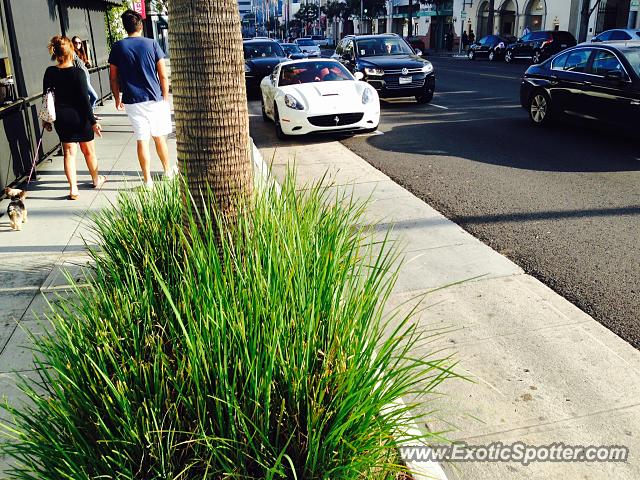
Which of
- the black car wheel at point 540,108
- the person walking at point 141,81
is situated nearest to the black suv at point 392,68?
the black car wheel at point 540,108

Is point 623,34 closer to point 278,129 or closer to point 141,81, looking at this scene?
point 278,129

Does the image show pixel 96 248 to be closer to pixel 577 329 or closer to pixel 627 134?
pixel 577 329

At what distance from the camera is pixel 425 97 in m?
16.3

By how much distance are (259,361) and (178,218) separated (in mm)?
1985

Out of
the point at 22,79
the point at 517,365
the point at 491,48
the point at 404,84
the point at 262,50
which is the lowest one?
the point at 517,365

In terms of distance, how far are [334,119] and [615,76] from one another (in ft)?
15.2

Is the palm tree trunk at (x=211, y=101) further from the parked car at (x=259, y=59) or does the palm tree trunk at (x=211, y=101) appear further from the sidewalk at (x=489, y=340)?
the parked car at (x=259, y=59)

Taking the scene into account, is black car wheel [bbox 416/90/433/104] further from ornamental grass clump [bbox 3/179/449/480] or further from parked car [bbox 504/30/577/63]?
parked car [bbox 504/30/577/63]

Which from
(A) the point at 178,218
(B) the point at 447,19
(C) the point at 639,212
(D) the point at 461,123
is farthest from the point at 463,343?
(B) the point at 447,19

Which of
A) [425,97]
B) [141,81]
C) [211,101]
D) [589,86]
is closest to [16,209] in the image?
[141,81]

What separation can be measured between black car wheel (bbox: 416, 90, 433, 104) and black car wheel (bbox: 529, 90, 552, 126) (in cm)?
421

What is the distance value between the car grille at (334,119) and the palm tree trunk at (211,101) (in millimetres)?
7706

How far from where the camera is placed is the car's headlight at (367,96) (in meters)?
11.7

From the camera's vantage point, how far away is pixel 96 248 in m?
5.51
